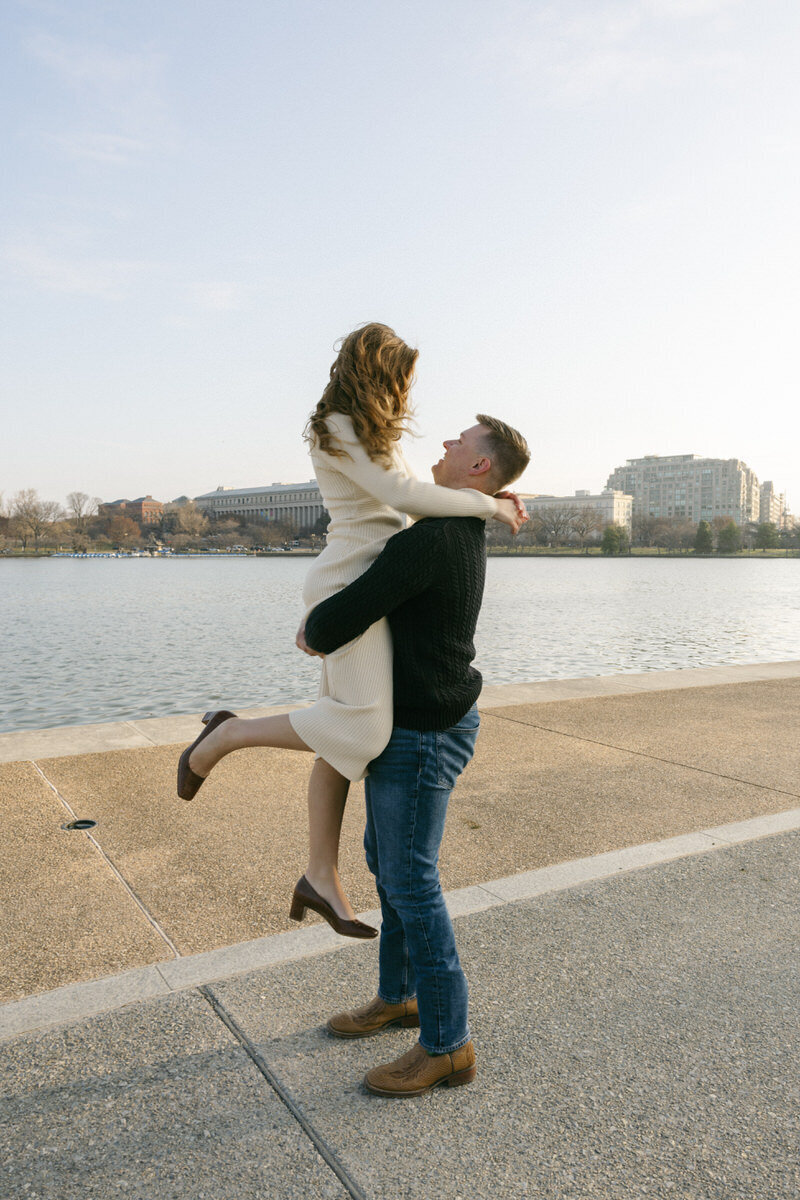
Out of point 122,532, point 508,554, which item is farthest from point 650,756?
point 122,532

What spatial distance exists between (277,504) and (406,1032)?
581 ft

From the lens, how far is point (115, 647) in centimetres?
2319

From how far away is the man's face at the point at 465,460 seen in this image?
2646 mm

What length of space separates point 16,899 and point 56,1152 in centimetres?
182

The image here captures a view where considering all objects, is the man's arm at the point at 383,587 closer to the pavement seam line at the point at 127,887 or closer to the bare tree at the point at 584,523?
the pavement seam line at the point at 127,887

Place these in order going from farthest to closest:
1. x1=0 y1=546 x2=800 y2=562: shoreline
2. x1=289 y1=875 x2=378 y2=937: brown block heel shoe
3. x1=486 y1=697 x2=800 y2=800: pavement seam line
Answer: x1=0 y1=546 x2=800 y2=562: shoreline
x1=486 y1=697 x2=800 y2=800: pavement seam line
x1=289 y1=875 x2=378 y2=937: brown block heel shoe

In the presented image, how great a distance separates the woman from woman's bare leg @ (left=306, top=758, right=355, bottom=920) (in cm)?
13

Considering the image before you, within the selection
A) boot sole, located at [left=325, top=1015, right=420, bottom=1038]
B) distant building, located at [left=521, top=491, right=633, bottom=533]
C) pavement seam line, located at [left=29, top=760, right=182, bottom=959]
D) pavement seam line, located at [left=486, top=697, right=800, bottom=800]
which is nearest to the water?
pavement seam line, located at [left=486, top=697, right=800, bottom=800]

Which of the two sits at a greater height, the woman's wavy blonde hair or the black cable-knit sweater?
the woman's wavy blonde hair

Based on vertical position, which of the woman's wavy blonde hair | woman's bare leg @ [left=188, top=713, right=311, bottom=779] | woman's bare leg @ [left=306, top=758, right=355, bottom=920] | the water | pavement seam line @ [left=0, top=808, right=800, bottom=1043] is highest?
the woman's wavy blonde hair

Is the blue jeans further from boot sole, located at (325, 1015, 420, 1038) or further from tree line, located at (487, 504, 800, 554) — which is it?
tree line, located at (487, 504, 800, 554)

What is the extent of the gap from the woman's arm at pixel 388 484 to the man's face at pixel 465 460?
146 millimetres

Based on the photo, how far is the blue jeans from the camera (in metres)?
2.52

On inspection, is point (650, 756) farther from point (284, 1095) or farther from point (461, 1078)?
point (284, 1095)
